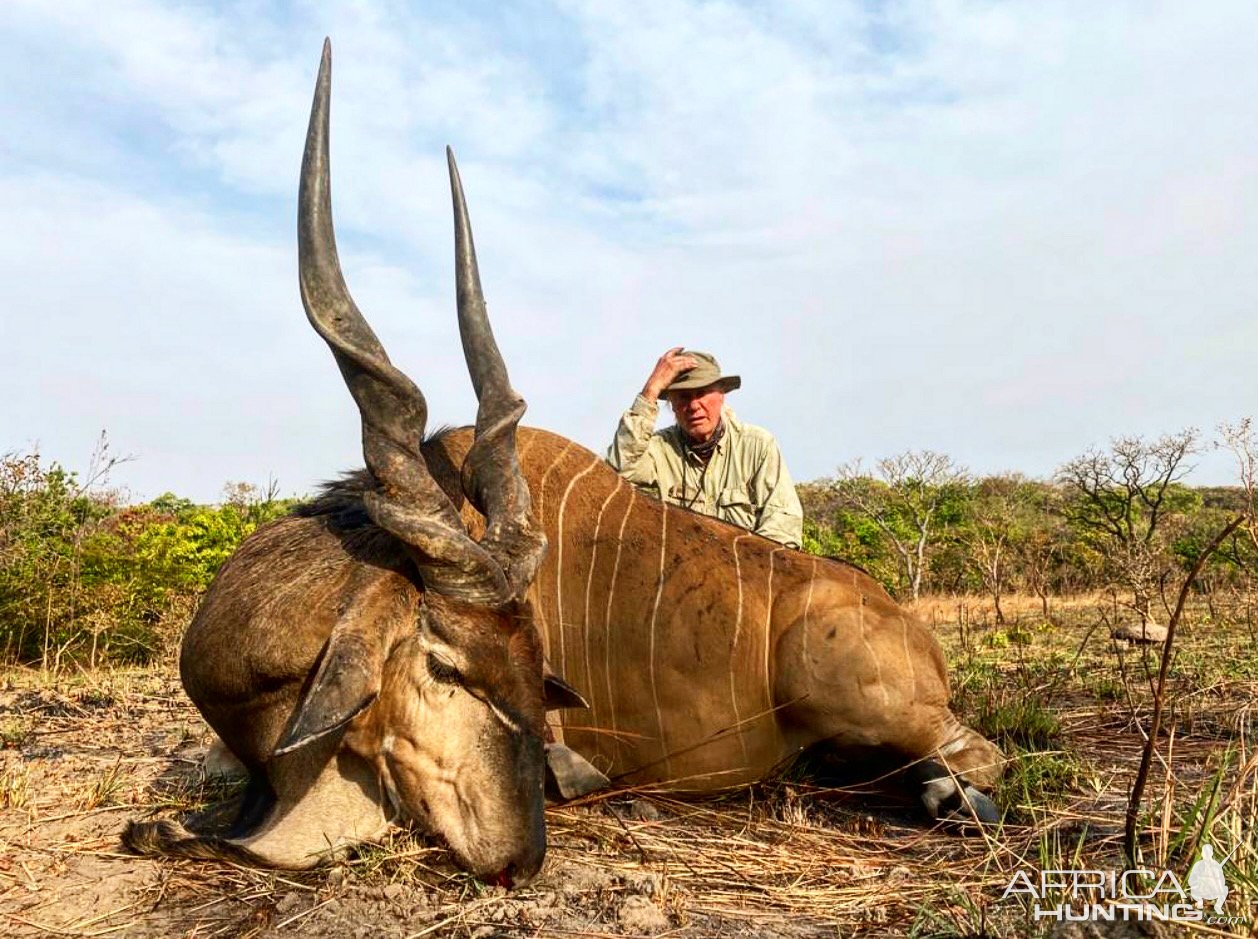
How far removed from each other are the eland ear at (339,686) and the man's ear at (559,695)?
23.9 inches

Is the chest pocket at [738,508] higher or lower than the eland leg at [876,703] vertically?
higher

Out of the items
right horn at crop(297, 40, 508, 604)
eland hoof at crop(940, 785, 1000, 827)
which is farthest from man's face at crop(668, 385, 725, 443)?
right horn at crop(297, 40, 508, 604)

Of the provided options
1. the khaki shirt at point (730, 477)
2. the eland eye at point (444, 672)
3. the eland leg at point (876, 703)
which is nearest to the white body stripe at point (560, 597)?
the eland leg at point (876, 703)

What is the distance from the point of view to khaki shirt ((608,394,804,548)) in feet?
18.2

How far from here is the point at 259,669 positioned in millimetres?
2910

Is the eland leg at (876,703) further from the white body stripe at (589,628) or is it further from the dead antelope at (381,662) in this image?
the dead antelope at (381,662)

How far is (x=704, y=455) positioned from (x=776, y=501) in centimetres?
47

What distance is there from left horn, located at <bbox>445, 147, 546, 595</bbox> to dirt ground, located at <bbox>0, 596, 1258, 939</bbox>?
81cm

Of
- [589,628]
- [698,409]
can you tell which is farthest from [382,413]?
[698,409]

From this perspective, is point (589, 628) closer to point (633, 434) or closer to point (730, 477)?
point (633, 434)

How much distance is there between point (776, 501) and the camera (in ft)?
18.4

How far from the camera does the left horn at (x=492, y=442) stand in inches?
121

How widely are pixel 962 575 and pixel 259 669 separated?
1155 cm

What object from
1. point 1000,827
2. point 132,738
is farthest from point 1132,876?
point 132,738
